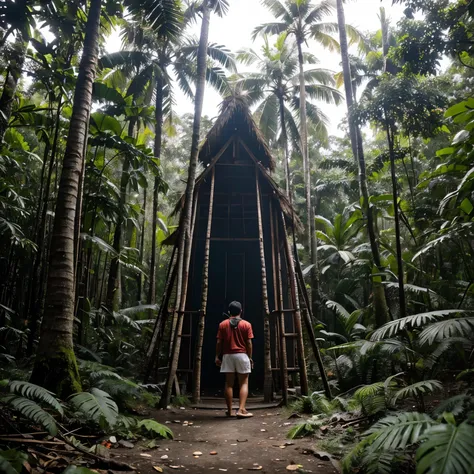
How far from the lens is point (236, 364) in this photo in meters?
6.18

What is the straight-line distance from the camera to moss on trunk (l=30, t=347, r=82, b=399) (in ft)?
14.4

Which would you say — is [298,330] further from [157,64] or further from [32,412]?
[157,64]

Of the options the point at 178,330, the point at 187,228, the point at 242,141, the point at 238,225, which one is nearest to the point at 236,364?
the point at 178,330

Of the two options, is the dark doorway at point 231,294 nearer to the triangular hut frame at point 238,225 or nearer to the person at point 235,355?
the triangular hut frame at point 238,225

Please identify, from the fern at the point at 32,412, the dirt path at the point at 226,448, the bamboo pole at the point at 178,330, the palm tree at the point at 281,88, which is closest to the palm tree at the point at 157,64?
the palm tree at the point at 281,88

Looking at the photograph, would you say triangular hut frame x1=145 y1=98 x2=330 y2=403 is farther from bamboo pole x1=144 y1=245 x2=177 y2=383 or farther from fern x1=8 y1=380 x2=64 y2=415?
fern x1=8 y1=380 x2=64 y2=415

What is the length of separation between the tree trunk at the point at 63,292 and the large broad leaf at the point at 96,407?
45 cm

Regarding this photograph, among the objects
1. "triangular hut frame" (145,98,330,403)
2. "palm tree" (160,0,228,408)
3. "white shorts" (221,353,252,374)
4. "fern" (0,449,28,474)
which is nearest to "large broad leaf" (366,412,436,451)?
"fern" (0,449,28,474)

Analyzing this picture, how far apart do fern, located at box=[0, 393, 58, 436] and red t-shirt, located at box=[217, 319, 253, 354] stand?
129 inches

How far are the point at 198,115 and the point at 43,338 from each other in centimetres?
560

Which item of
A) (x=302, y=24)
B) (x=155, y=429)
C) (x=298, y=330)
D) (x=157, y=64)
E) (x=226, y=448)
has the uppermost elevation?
(x=302, y=24)

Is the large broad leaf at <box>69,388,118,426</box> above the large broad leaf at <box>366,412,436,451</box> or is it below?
below

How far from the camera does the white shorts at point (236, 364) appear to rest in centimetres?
616

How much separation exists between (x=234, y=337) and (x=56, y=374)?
2.75m
